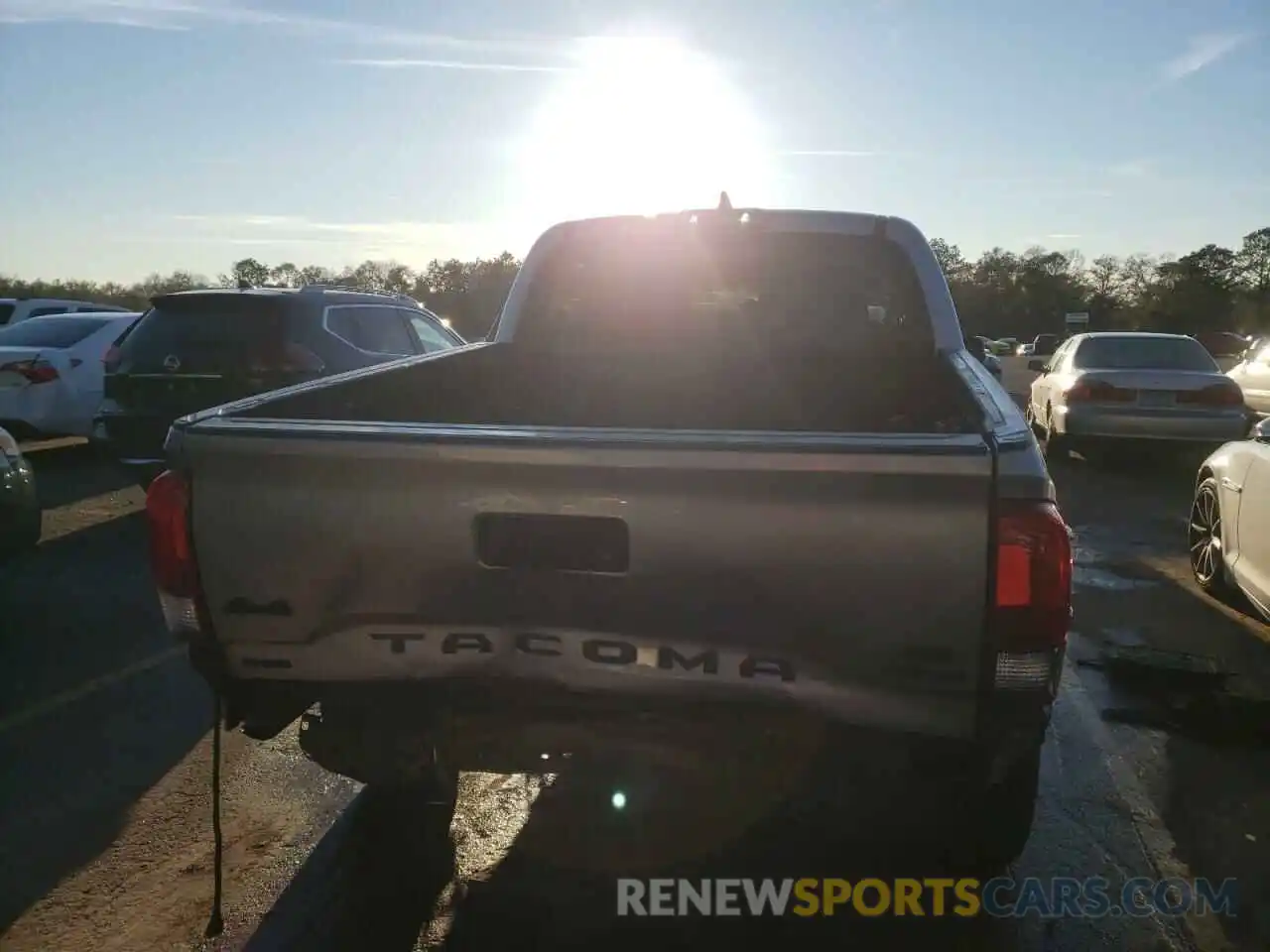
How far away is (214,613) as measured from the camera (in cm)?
275

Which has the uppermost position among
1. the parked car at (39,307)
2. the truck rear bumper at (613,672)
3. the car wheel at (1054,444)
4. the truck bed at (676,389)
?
the parked car at (39,307)

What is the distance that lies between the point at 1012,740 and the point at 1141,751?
2465 mm

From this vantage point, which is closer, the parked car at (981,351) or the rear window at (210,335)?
the parked car at (981,351)

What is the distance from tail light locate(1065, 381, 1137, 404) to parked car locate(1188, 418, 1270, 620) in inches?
210

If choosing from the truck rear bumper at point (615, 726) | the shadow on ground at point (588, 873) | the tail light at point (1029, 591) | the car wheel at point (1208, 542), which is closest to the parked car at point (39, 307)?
the car wheel at point (1208, 542)

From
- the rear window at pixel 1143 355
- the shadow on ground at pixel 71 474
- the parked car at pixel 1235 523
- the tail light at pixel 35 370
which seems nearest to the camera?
the parked car at pixel 1235 523

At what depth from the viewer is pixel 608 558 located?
8.36 feet

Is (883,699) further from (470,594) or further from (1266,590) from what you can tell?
(1266,590)

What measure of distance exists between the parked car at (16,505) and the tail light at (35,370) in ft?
19.6

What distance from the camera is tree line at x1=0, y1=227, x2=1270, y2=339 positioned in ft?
169

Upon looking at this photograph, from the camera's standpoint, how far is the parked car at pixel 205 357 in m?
8.60

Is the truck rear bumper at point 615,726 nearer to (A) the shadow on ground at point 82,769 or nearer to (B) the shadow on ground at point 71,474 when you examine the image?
(A) the shadow on ground at point 82,769

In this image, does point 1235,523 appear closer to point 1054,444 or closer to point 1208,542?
point 1208,542

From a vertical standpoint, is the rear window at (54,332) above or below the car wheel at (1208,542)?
above
